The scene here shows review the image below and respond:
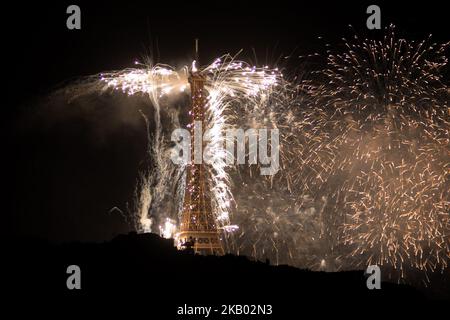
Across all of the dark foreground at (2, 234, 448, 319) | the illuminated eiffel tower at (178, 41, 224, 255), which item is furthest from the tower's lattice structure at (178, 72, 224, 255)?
the dark foreground at (2, 234, 448, 319)

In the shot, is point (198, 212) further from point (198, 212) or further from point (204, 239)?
point (204, 239)

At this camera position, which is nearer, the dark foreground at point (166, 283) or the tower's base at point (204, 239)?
the dark foreground at point (166, 283)

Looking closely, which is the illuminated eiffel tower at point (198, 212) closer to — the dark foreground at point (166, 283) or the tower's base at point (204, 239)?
the tower's base at point (204, 239)

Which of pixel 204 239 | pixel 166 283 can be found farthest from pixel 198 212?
pixel 166 283

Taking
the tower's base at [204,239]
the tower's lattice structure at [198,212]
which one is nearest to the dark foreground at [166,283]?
the tower's base at [204,239]

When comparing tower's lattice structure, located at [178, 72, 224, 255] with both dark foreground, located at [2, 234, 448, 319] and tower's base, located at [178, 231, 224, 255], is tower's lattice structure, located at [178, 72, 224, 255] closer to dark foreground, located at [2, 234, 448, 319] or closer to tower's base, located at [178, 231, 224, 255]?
tower's base, located at [178, 231, 224, 255]
